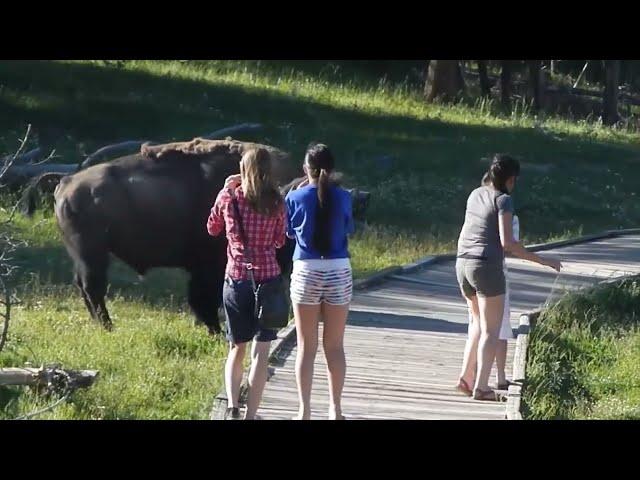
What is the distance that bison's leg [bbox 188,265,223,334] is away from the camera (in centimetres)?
1361

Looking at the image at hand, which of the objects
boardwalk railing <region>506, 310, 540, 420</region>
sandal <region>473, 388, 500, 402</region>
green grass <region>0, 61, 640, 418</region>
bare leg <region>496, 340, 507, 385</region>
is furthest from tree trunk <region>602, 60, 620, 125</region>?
sandal <region>473, 388, 500, 402</region>

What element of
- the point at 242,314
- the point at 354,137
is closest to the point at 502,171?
the point at 242,314

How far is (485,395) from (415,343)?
2.29 meters

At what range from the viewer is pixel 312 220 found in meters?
8.67

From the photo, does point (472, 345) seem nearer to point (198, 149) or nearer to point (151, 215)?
point (198, 149)

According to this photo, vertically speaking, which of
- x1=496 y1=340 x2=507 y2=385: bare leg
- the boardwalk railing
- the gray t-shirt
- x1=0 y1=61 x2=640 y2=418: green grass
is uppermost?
the gray t-shirt

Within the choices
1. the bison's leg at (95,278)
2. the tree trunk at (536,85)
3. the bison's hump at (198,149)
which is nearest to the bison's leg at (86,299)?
the bison's leg at (95,278)

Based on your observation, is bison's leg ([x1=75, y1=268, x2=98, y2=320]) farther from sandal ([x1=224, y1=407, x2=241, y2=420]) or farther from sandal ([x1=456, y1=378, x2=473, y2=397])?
sandal ([x1=224, y1=407, x2=241, y2=420])

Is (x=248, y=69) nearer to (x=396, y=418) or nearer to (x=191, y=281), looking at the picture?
(x=191, y=281)

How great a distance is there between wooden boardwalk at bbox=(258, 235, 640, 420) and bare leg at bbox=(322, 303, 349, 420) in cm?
50

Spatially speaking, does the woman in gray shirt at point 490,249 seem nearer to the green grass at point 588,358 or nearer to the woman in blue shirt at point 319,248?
the green grass at point 588,358

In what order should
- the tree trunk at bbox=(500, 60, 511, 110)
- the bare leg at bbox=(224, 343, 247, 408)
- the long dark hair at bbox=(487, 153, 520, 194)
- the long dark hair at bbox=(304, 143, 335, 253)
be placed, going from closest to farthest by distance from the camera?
the long dark hair at bbox=(304, 143, 335, 253)
the bare leg at bbox=(224, 343, 247, 408)
the long dark hair at bbox=(487, 153, 520, 194)
the tree trunk at bbox=(500, 60, 511, 110)

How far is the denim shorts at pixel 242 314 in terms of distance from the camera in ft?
28.7
